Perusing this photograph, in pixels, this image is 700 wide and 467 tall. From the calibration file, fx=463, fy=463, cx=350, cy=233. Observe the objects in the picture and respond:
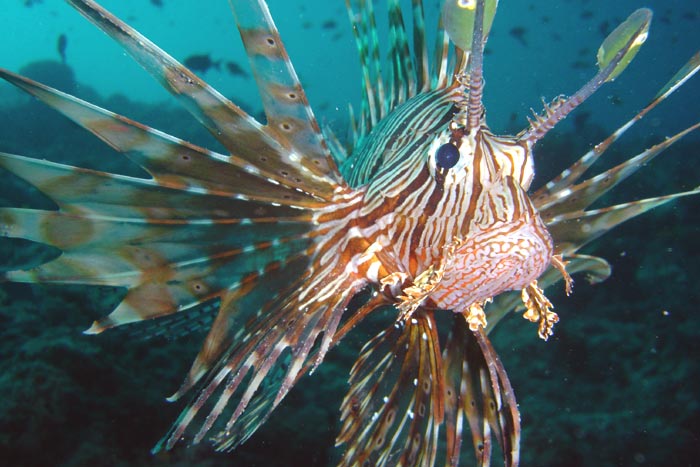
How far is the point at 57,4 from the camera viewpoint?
245ft

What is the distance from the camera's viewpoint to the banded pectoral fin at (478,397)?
2307 millimetres

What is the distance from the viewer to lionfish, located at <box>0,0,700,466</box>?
1821mm

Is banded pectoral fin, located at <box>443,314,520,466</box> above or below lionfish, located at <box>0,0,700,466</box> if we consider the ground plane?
below

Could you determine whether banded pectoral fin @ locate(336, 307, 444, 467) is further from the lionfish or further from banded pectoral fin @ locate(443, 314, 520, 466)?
banded pectoral fin @ locate(443, 314, 520, 466)

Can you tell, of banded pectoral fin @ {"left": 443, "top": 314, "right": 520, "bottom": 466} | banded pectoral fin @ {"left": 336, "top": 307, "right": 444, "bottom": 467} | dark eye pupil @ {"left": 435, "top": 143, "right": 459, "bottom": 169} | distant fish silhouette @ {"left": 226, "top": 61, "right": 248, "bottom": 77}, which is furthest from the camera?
distant fish silhouette @ {"left": 226, "top": 61, "right": 248, "bottom": 77}

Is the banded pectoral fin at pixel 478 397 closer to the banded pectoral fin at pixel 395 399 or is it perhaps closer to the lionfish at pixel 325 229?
the lionfish at pixel 325 229

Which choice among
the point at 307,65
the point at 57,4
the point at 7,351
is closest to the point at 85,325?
the point at 7,351

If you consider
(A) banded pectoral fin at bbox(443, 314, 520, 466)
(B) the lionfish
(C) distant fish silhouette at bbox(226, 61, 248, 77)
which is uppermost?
(C) distant fish silhouette at bbox(226, 61, 248, 77)

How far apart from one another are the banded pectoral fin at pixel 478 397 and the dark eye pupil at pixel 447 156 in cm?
93

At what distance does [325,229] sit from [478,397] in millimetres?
1374

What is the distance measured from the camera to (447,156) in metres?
1.98

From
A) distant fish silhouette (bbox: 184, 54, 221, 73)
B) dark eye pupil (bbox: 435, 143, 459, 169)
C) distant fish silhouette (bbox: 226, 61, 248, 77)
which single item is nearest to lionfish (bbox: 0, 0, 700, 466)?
dark eye pupil (bbox: 435, 143, 459, 169)

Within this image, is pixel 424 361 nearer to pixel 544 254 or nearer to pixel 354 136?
pixel 544 254

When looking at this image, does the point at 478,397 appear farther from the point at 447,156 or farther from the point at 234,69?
the point at 234,69
